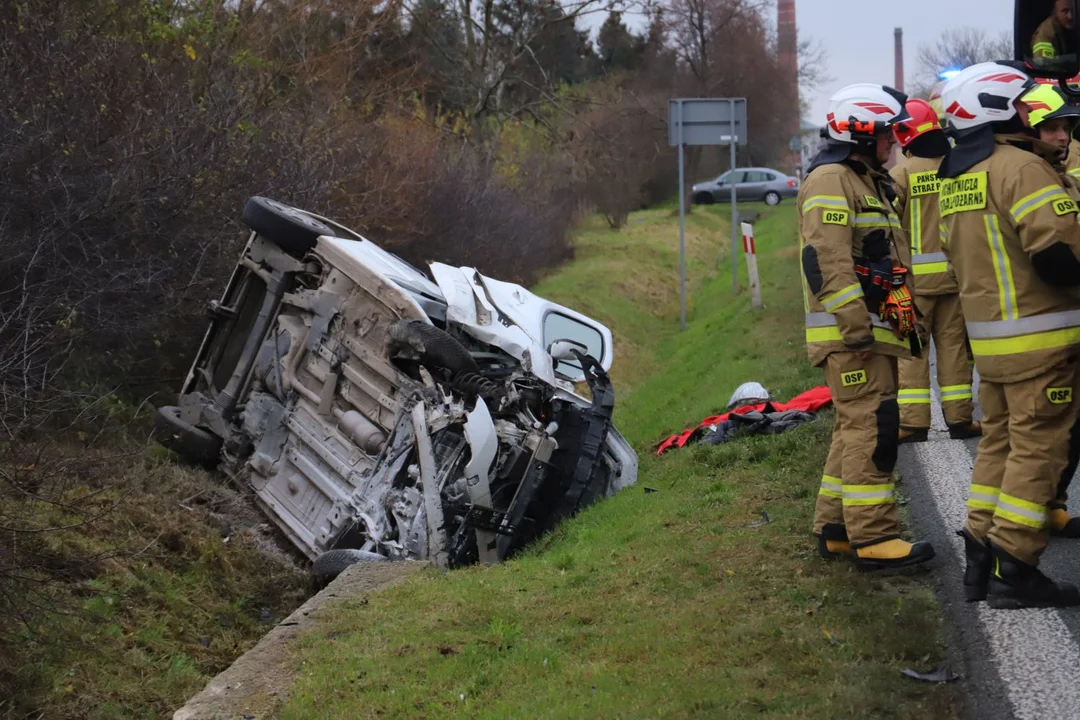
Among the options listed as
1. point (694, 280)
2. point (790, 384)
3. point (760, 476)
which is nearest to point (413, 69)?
point (694, 280)

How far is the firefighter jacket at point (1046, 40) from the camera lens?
564 cm

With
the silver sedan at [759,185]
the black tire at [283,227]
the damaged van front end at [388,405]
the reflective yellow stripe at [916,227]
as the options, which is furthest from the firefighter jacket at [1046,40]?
the silver sedan at [759,185]

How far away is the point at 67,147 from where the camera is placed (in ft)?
28.8

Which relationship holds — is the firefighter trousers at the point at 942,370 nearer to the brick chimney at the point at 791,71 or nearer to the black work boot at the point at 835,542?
the black work boot at the point at 835,542

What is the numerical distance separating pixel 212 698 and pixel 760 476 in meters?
3.63

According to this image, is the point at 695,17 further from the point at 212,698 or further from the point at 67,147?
the point at 212,698

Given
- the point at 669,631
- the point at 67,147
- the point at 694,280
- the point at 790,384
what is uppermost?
the point at 67,147

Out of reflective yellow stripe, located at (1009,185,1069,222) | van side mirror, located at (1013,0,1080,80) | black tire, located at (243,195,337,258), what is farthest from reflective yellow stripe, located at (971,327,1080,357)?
black tire, located at (243,195,337,258)

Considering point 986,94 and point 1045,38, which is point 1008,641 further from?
point 1045,38

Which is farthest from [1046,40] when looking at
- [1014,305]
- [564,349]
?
[564,349]

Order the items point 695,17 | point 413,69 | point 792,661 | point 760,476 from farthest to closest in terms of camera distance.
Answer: point 695,17
point 413,69
point 760,476
point 792,661

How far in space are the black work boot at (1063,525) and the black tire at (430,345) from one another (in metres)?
3.40

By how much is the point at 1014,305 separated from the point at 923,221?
3.02 metres

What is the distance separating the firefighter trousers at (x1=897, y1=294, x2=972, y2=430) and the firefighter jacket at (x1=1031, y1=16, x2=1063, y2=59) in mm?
1789
